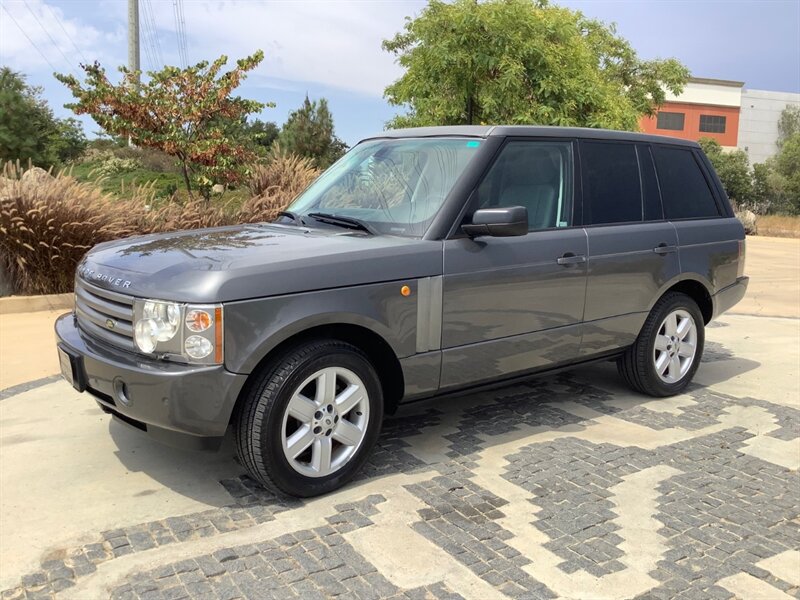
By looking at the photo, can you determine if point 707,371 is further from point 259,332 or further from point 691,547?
point 259,332

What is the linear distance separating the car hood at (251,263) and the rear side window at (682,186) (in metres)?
2.40

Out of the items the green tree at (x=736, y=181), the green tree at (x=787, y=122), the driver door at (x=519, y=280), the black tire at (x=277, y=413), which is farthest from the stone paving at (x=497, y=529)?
the green tree at (x=787, y=122)

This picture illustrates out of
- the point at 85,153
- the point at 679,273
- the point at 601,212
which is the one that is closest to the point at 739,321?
the point at 679,273

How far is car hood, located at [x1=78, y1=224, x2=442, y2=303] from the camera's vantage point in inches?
131

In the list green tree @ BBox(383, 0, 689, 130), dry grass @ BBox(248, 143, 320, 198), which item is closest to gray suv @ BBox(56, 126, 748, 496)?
dry grass @ BBox(248, 143, 320, 198)

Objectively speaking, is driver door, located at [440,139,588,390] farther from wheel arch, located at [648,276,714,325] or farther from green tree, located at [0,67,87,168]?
green tree, located at [0,67,87,168]

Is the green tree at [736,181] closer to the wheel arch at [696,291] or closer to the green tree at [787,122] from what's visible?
the green tree at [787,122]

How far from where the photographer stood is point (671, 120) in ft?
206

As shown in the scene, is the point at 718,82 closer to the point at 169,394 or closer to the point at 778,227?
the point at 778,227

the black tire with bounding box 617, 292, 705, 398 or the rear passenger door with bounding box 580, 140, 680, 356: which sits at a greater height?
the rear passenger door with bounding box 580, 140, 680, 356

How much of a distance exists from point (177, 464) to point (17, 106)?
102 feet

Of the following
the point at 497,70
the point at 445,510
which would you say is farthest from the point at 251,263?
the point at 497,70

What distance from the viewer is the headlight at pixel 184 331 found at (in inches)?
127

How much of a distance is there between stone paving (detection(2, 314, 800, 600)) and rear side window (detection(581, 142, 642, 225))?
1.50 m
